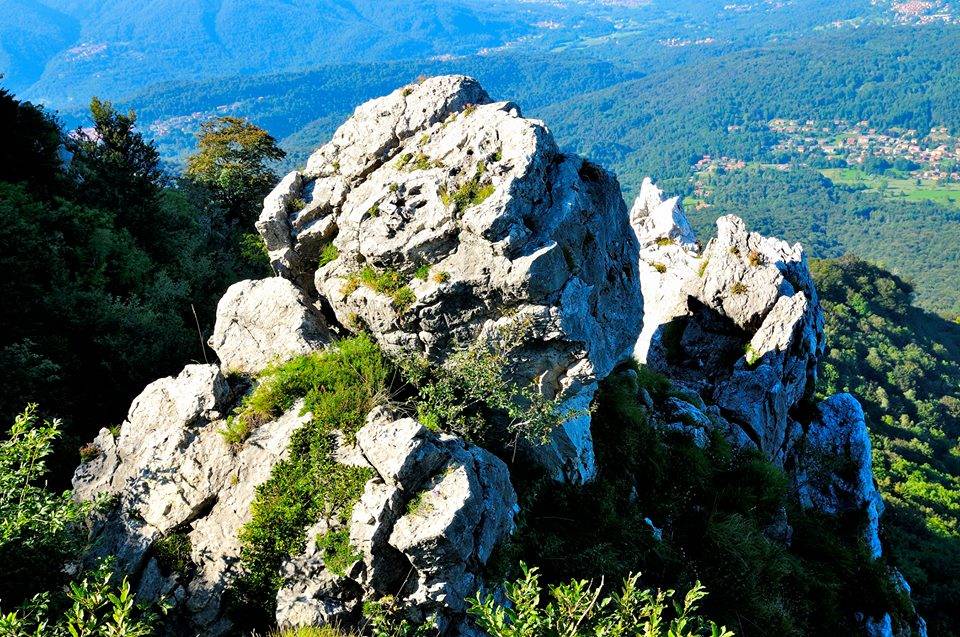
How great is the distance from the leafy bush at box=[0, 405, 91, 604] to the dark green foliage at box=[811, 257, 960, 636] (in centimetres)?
2954

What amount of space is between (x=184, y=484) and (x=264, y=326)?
3524 mm

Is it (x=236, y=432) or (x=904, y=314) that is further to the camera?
(x=904, y=314)

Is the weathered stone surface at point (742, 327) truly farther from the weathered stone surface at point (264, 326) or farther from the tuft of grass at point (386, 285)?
the weathered stone surface at point (264, 326)

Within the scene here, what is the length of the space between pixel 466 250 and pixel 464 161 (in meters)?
1.99

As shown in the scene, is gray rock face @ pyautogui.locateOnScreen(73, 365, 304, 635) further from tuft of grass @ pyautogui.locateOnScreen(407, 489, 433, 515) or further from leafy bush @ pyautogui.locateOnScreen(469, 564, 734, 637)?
leafy bush @ pyautogui.locateOnScreen(469, 564, 734, 637)

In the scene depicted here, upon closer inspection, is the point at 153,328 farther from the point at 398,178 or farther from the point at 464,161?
the point at 464,161

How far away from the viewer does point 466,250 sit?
11273 mm

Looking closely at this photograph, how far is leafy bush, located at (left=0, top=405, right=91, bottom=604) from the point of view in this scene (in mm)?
7297

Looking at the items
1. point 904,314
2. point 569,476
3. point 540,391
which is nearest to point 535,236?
point 540,391

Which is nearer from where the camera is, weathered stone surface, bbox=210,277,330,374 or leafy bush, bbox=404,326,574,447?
leafy bush, bbox=404,326,574,447

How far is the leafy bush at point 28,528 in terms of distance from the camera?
7.30m

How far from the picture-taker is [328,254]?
42.1 ft

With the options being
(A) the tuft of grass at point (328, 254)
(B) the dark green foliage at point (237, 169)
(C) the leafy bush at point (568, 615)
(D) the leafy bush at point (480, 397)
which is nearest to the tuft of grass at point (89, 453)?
(A) the tuft of grass at point (328, 254)

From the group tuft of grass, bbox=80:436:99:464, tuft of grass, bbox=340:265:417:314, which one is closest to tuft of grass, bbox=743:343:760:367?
tuft of grass, bbox=340:265:417:314
